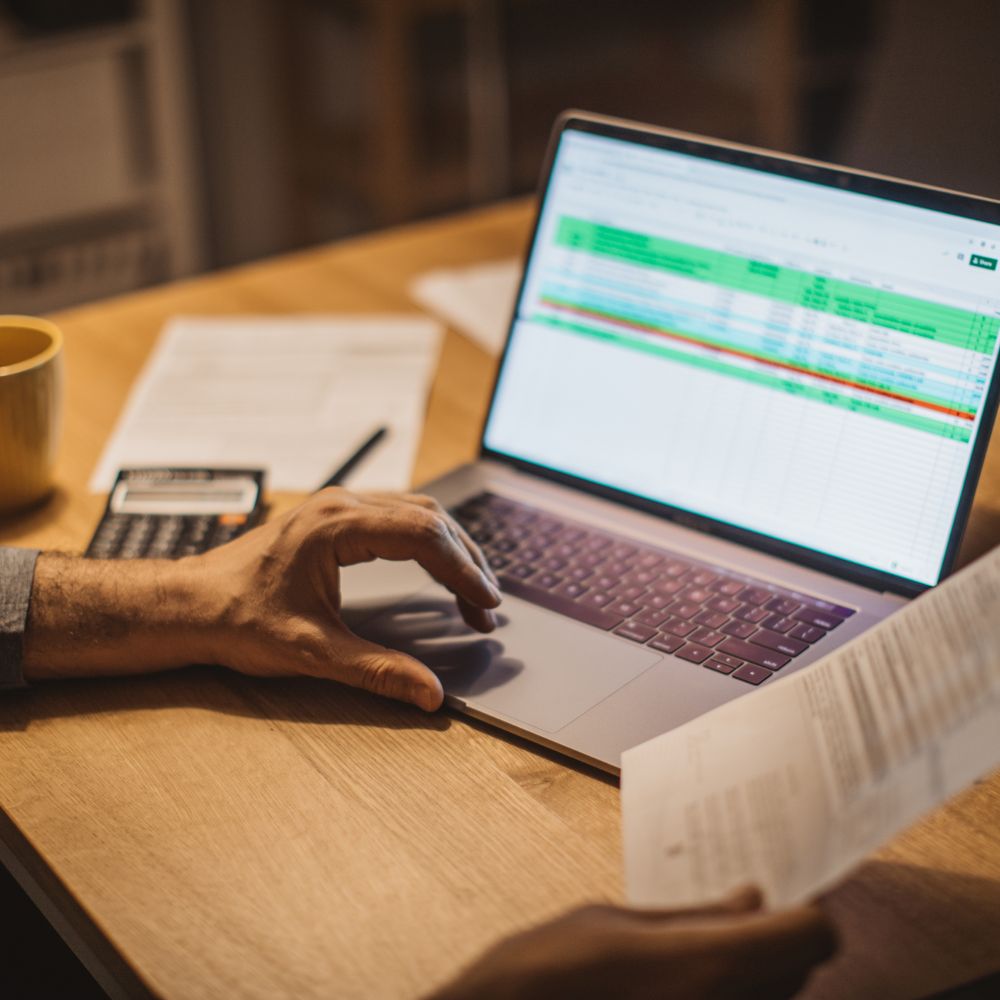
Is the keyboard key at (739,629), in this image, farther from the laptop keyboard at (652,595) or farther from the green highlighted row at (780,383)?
the green highlighted row at (780,383)

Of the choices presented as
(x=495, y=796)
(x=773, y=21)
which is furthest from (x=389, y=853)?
(x=773, y=21)

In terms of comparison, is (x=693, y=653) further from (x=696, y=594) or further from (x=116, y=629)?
(x=116, y=629)

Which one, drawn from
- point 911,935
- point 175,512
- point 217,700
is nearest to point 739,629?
point 911,935

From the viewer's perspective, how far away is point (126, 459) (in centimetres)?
109

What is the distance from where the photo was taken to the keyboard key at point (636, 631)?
2.66 feet

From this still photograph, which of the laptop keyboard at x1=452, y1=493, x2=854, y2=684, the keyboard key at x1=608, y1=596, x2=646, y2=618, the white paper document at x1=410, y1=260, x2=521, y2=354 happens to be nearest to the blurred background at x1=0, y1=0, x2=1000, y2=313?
the white paper document at x1=410, y1=260, x2=521, y2=354

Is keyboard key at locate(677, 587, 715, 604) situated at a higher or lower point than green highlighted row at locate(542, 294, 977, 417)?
lower

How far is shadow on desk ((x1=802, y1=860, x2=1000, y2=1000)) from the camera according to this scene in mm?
583

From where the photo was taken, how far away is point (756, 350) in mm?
896

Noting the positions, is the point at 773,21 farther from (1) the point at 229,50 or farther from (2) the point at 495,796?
(2) the point at 495,796

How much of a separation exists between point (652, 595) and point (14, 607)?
0.44 meters

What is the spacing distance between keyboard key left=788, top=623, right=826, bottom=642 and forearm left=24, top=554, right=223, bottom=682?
39 cm

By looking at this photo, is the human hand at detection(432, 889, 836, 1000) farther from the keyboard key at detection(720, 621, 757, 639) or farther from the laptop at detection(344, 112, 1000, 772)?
the keyboard key at detection(720, 621, 757, 639)

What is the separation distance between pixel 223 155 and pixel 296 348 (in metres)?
1.89
